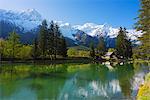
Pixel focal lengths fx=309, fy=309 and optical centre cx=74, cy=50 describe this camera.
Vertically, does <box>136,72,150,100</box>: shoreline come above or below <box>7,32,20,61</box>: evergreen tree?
below

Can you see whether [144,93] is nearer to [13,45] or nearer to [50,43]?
[13,45]

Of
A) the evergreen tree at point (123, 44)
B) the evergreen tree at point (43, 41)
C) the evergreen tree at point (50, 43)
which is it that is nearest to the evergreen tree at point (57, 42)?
the evergreen tree at point (50, 43)

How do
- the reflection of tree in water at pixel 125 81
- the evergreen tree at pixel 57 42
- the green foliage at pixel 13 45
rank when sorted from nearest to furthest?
the reflection of tree in water at pixel 125 81
the green foliage at pixel 13 45
the evergreen tree at pixel 57 42

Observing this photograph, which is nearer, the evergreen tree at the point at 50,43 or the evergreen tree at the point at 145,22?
the evergreen tree at the point at 145,22

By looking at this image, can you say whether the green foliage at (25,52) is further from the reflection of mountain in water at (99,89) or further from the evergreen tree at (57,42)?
the reflection of mountain in water at (99,89)

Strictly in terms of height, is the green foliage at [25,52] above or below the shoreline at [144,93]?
above

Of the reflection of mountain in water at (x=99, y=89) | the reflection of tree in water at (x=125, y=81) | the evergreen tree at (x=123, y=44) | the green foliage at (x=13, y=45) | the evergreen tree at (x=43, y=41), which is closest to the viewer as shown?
the reflection of mountain in water at (x=99, y=89)

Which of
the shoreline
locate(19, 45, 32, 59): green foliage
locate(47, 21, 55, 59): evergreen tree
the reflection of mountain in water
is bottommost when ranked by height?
the reflection of mountain in water

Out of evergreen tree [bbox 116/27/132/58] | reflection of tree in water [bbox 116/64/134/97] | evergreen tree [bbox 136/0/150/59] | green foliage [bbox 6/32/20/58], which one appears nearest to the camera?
reflection of tree in water [bbox 116/64/134/97]

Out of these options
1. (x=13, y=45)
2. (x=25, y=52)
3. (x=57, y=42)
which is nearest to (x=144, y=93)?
(x=13, y=45)

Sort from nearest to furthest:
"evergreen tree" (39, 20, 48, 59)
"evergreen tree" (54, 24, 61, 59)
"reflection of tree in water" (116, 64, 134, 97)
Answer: "reflection of tree in water" (116, 64, 134, 97) < "evergreen tree" (39, 20, 48, 59) < "evergreen tree" (54, 24, 61, 59)

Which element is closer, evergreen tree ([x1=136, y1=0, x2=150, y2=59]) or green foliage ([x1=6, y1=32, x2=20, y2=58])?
evergreen tree ([x1=136, y1=0, x2=150, y2=59])

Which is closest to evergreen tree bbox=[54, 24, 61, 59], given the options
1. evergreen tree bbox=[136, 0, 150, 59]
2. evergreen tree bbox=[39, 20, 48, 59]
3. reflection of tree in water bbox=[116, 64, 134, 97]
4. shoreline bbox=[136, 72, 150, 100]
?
evergreen tree bbox=[39, 20, 48, 59]

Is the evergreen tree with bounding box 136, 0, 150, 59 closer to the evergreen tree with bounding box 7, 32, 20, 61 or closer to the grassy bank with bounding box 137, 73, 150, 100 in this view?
the grassy bank with bounding box 137, 73, 150, 100
